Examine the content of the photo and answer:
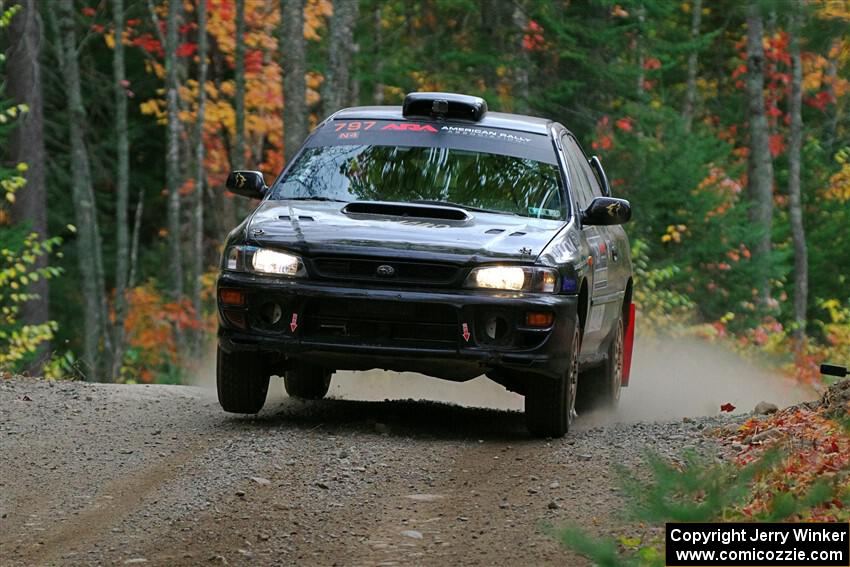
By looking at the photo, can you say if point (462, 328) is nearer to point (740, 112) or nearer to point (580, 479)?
point (580, 479)

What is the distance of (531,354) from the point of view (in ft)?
29.8

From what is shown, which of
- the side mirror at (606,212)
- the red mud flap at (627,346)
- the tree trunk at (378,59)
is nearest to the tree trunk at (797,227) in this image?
the tree trunk at (378,59)

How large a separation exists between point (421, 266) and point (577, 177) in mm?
2329

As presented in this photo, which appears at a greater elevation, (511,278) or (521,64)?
(511,278)

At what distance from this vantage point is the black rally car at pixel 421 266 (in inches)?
356

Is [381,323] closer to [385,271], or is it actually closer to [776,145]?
[385,271]

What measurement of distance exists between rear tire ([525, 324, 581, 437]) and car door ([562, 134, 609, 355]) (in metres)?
0.58

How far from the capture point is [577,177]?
36.1 feet

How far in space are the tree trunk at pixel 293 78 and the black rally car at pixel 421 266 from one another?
11.1m

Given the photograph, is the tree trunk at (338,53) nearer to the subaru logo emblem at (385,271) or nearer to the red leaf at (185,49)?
the red leaf at (185,49)

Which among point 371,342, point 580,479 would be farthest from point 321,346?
point 580,479

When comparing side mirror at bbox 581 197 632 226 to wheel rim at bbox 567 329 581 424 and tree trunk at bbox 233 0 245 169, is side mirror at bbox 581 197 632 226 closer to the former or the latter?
wheel rim at bbox 567 329 581 424

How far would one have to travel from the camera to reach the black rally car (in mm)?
9031

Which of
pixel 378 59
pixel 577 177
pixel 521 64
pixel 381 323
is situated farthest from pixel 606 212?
pixel 378 59
